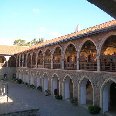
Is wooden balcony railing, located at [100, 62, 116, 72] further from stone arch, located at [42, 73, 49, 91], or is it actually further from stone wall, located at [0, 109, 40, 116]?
stone arch, located at [42, 73, 49, 91]

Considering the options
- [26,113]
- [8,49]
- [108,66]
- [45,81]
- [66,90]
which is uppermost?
[8,49]

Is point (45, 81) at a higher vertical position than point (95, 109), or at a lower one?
higher

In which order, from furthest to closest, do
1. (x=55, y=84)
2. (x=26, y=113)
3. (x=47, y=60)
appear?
1. (x=47, y=60)
2. (x=55, y=84)
3. (x=26, y=113)

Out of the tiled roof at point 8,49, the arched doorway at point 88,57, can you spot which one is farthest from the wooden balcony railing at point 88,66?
the tiled roof at point 8,49

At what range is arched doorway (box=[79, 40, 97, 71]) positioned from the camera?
22503mm

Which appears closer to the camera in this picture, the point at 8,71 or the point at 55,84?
the point at 55,84

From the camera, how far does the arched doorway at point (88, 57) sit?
22.5 meters

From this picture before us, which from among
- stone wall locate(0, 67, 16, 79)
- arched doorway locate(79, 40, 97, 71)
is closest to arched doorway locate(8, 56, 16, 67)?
stone wall locate(0, 67, 16, 79)

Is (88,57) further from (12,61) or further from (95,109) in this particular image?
(12,61)

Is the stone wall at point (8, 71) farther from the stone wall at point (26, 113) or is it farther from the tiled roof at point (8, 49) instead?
the stone wall at point (26, 113)

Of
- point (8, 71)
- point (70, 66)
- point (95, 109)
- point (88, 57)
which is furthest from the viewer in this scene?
point (8, 71)

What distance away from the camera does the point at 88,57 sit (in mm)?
31062

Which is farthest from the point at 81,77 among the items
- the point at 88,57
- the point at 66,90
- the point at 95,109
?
the point at 88,57

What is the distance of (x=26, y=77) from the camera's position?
43.6 m
